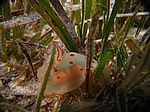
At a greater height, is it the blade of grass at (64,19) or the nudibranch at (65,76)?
the blade of grass at (64,19)

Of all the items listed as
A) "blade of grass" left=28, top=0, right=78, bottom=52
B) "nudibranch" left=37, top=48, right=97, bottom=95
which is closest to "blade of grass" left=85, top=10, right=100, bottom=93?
"nudibranch" left=37, top=48, right=97, bottom=95

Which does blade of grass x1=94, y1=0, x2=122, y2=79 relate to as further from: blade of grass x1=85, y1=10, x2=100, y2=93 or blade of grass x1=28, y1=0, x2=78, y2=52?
blade of grass x1=28, y1=0, x2=78, y2=52

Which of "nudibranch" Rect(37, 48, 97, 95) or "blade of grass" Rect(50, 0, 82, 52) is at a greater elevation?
"blade of grass" Rect(50, 0, 82, 52)

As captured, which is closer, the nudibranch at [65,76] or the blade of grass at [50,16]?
the nudibranch at [65,76]

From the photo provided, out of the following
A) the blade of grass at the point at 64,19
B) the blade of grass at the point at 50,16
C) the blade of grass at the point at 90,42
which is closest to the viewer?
the blade of grass at the point at 90,42

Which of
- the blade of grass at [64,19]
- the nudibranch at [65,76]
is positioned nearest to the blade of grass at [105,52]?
the nudibranch at [65,76]

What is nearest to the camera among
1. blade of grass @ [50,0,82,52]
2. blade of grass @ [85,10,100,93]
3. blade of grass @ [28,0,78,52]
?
blade of grass @ [85,10,100,93]

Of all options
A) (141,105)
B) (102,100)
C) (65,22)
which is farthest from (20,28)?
(141,105)

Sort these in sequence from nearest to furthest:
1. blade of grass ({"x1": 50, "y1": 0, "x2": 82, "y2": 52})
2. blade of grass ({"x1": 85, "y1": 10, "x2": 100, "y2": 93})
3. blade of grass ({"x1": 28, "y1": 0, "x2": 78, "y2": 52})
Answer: blade of grass ({"x1": 85, "y1": 10, "x2": 100, "y2": 93}), blade of grass ({"x1": 28, "y1": 0, "x2": 78, "y2": 52}), blade of grass ({"x1": 50, "y1": 0, "x2": 82, "y2": 52})

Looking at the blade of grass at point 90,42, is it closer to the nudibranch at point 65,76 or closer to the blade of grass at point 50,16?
the nudibranch at point 65,76

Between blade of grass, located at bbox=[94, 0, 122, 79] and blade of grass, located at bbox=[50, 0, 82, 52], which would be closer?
blade of grass, located at bbox=[94, 0, 122, 79]

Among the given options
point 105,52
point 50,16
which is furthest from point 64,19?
point 105,52

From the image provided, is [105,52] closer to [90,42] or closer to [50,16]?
[90,42]
